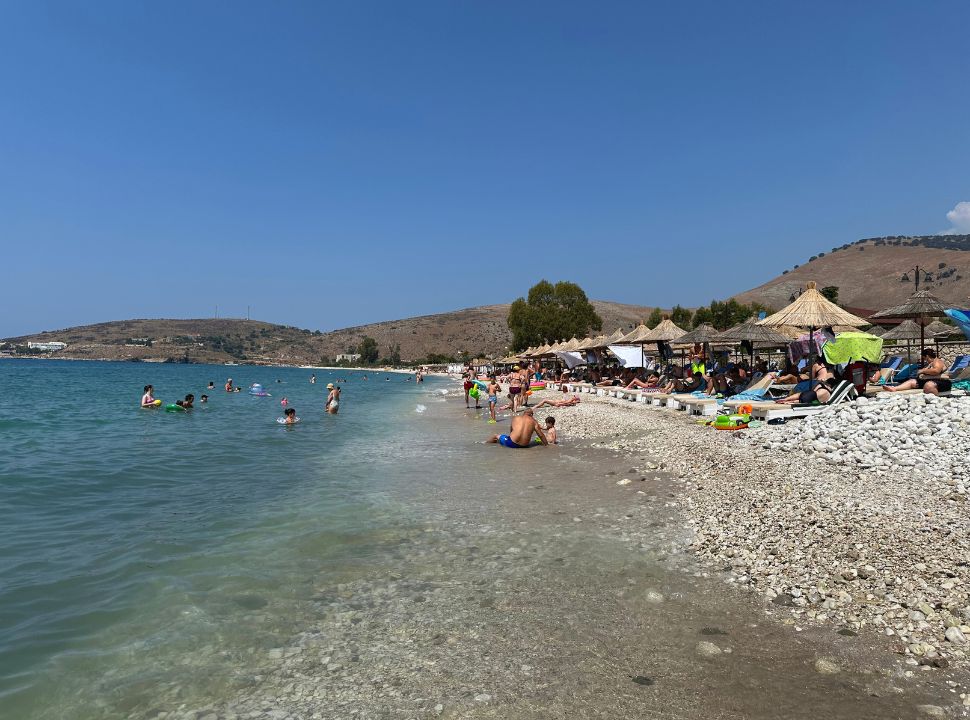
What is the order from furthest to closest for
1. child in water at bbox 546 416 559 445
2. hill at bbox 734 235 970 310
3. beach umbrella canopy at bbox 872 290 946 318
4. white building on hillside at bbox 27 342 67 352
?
white building on hillside at bbox 27 342 67 352 < hill at bbox 734 235 970 310 < beach umbrella canopy at bbox 872 290 946 318 < child in water at bbox 546 416 559 445

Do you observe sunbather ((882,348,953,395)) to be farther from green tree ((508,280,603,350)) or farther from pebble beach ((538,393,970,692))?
green tree ((508,280,603,350))

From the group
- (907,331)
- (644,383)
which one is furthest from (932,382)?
(907,331)

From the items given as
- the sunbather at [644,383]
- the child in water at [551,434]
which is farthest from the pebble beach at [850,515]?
the sunbather at [644,383]

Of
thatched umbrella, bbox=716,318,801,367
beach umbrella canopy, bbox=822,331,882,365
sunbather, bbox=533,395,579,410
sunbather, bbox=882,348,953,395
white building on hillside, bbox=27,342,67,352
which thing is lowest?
sunbather, bbox=533,395,579,410

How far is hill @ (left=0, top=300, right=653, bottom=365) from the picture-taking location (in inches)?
5428

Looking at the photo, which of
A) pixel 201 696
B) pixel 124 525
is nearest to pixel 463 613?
pixel 201 696

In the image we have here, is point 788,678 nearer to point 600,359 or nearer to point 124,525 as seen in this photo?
point 124,525

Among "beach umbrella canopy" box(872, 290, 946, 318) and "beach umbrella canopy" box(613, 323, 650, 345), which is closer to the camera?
"beach umbrella canopy" box(872, 290, 946, 318)

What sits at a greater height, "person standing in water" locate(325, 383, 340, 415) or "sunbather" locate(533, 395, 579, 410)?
"person standing in water" locate(325, 383, 340, 415)

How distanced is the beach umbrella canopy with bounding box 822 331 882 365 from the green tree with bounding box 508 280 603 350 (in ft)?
154

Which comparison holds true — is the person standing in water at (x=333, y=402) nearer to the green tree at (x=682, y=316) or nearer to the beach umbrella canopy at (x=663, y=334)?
the beach umbrella canopy at (x=663, y=334)

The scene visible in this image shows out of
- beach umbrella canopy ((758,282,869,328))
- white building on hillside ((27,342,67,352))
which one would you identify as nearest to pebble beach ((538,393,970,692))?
beach umbrella canopy ((758,282,869,328))

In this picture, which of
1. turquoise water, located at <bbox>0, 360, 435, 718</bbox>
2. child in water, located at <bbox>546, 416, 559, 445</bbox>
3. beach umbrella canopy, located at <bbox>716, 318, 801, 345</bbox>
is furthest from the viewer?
beach umbrella canopy, located at <bbox>716, 318, 801, 345</bbox>

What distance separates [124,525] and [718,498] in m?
7.65
